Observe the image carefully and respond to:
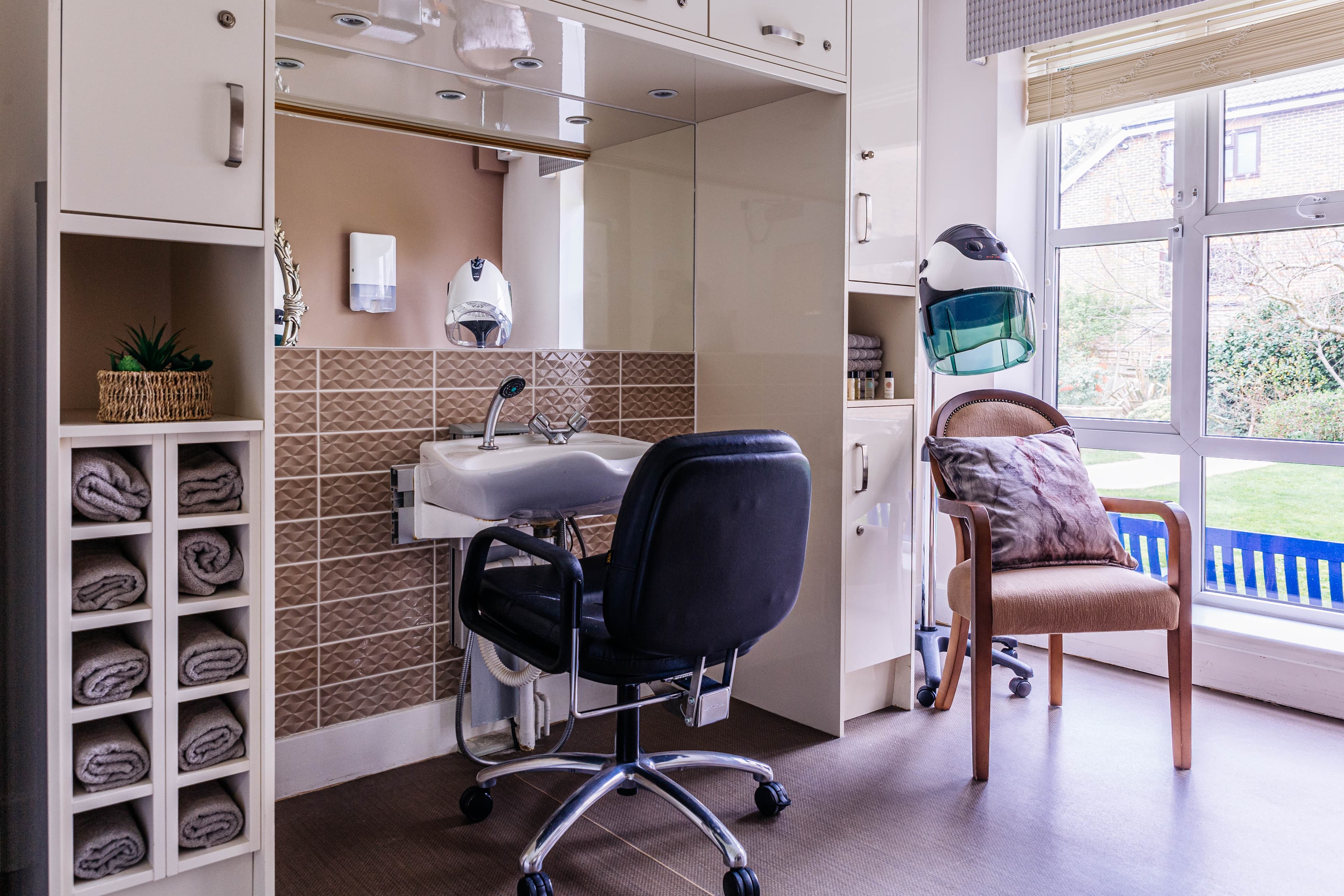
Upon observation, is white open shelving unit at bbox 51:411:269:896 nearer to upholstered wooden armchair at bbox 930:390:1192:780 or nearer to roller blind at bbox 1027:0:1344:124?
upholstered wooden armchair at bbox 930:390:1192:780

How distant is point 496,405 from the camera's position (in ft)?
7.54

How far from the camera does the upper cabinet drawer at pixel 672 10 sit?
6.70 ft

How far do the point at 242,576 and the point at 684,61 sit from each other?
1574 mm

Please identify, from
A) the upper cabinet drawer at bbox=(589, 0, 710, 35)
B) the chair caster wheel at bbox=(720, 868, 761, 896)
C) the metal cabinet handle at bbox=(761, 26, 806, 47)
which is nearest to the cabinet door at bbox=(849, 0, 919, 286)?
the metal cabinet handle at bbox=(761, 26, 806, 47)

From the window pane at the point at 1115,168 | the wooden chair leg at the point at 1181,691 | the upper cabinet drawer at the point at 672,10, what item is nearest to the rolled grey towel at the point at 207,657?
the upper cabinet drawer at the point at 672,10

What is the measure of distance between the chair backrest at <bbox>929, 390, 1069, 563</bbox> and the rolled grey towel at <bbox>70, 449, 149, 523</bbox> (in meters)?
2.13

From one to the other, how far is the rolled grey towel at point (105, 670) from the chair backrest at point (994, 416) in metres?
2.16

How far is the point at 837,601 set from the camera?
8.55ft

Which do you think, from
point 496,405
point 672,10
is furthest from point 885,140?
point 496,405

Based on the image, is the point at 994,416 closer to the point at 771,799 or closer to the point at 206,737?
the point at 771,799

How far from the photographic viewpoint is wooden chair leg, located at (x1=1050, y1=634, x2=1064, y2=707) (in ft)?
9.30

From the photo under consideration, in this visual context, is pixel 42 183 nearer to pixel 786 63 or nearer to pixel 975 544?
pixel 786 63

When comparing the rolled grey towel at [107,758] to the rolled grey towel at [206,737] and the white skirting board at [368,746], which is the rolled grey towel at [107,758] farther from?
the white skirting board at [368,746]

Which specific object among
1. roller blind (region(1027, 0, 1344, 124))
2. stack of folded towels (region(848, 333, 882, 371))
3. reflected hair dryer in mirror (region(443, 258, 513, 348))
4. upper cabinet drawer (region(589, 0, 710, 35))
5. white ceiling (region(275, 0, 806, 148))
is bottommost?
stack of folded towels (region(848, 333, 882, 371))
